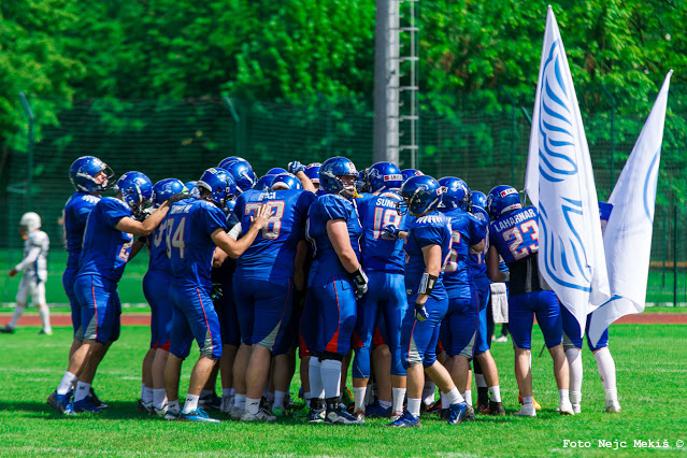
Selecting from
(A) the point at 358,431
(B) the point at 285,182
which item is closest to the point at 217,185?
(B) the point at 285,182

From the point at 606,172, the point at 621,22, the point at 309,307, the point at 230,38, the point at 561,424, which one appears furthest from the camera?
the point at 230,38

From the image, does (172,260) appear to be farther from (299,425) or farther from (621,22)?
(621,22)

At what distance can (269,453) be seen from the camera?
850cm

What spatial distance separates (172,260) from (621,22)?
1976 cm

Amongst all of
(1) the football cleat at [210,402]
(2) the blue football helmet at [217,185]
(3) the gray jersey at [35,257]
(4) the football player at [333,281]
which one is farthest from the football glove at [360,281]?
(3) the gray jersey at [35,257]

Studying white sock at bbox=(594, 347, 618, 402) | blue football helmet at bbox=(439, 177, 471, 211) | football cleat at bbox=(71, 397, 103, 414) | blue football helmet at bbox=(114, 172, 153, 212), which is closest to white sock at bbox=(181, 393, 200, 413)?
football cleat at bbox=(71, 397, 103, 414)

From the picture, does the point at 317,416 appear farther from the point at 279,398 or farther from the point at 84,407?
the point at 84,407

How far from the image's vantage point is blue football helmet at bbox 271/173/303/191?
34.5 ft

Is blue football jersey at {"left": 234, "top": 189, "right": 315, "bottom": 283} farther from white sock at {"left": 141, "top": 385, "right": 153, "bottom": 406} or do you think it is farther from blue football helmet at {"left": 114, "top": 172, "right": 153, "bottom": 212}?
white sock at {"left": 141, "top": 385, "right": 153, "bottom": 406}

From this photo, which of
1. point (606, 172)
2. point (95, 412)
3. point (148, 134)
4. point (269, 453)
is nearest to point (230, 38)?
point (148, 134)

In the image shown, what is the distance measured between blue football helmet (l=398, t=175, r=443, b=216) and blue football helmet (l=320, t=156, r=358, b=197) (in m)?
0.54

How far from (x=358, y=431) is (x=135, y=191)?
3.11 m

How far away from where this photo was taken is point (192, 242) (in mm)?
10227

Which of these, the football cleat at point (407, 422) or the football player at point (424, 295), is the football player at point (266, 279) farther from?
the football cleat at point (407, 422)
